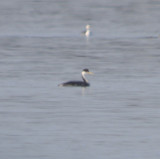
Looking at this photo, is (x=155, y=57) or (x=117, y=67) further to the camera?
(x=155, y=57)

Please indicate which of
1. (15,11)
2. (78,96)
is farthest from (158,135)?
(15,11)

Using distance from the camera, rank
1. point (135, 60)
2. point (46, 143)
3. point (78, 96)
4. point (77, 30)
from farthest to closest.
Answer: point (77, 30)
point (135, 60)
point (78, 96)
point (46, 143)

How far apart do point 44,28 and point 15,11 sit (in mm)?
22920

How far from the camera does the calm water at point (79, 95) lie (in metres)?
15.5

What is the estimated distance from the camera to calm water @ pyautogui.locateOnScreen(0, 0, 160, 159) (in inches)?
610

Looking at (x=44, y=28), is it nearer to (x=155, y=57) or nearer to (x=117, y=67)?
(x=155, y=57)

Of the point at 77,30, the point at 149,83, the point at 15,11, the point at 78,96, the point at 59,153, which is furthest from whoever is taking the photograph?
the point at 15,11

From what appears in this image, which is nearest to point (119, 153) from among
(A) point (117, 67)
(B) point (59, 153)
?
(B) point (59, 153)

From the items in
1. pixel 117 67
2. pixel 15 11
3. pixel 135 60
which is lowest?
pixel 117 67

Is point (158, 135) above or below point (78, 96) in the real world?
below

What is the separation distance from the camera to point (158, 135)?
1652 centimetres

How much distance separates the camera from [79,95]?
22.9m

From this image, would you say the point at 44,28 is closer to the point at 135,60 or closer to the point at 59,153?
the point at 135,60

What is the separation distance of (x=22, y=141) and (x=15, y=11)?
59.8 m
